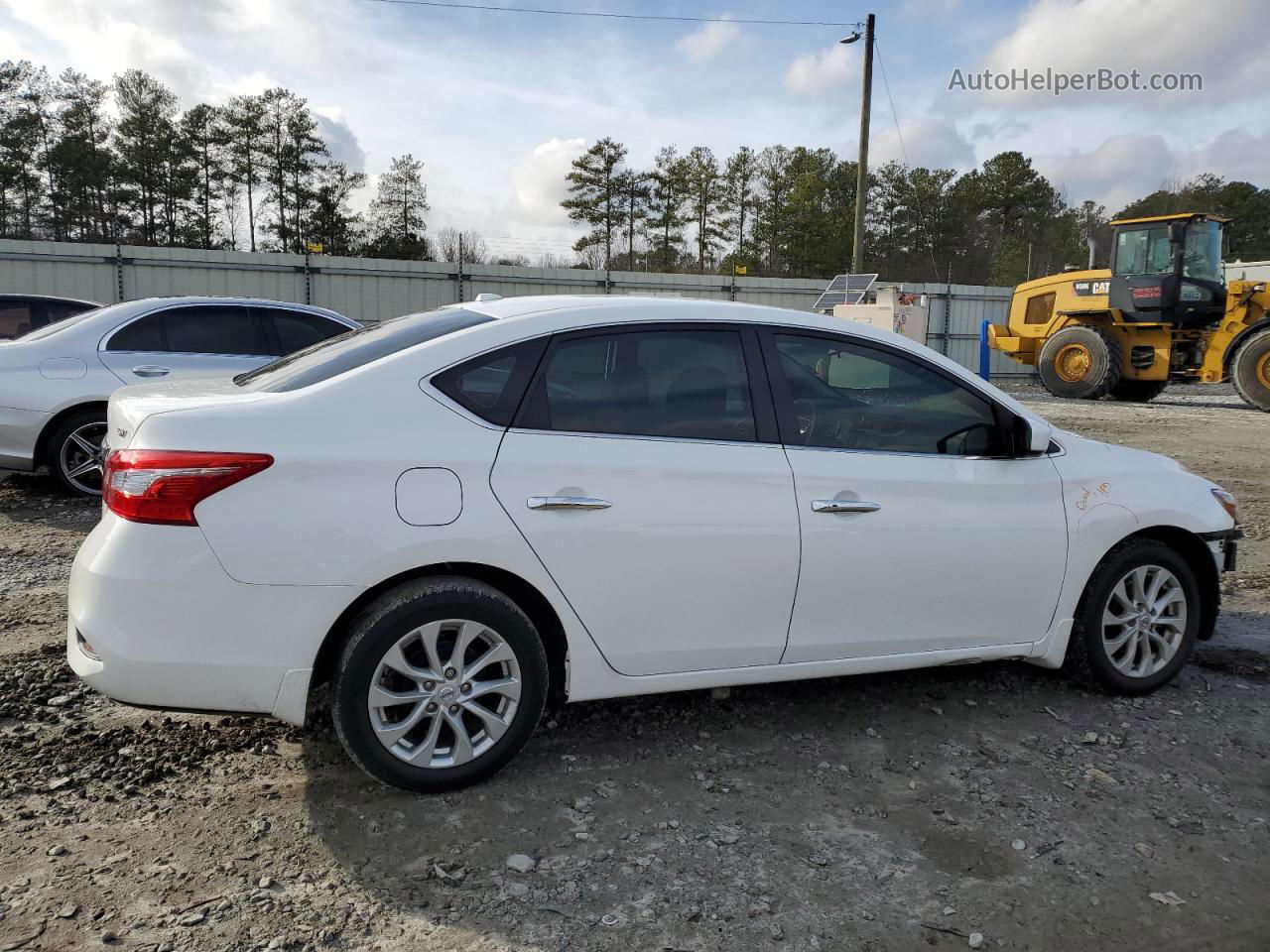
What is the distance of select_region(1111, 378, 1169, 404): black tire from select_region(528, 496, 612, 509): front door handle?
17.7 m

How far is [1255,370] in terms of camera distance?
1639cm

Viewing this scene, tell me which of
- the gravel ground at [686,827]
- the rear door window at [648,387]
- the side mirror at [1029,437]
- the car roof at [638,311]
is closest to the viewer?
the gravel ground at [686,827]

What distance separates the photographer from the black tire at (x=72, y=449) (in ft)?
23.0

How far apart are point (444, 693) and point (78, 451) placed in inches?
219

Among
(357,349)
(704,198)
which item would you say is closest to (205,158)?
(704,198)

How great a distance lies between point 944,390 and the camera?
3.70m

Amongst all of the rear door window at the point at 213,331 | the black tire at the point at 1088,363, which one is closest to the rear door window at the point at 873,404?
the rear door window at the point at 213,331

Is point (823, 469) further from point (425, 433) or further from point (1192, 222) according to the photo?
point (1192, 222)

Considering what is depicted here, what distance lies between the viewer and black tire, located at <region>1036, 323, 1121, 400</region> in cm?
1764

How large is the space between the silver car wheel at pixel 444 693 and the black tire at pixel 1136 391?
58.9 ft

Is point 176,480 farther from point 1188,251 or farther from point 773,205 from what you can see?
point 773,205

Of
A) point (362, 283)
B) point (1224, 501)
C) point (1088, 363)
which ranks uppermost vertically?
point (362, 283)

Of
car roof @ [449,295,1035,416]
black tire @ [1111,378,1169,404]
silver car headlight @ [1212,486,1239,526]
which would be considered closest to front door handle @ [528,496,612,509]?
car roof @ [449,295,1035,416]

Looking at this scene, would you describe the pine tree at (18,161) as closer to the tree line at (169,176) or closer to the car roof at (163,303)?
the tree line at (169,176)
